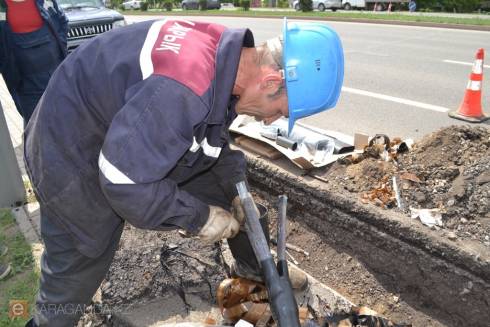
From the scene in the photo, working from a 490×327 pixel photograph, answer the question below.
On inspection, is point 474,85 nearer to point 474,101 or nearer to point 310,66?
point 474,101

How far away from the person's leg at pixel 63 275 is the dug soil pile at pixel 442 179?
1735 mm

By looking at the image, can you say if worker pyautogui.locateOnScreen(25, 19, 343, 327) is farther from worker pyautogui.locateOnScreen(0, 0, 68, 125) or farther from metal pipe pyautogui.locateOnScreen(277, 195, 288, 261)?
worker pyautogui.locateOnScreen(0, 0, 68, 125)

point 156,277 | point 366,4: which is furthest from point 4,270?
point 366,4

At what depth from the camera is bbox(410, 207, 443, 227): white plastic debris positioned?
2.66 m

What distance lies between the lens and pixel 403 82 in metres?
7.26

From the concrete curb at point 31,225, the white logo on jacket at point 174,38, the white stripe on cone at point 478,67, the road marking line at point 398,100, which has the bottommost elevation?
the concrete curb at point 31,225

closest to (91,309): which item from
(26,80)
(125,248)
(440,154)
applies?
(125,248)

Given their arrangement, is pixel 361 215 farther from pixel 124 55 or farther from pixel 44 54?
pixel 44 54

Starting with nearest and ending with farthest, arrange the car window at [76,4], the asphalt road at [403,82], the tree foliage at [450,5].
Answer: the asphalt road at [403,82], the car window at [76,4], the tree foliage at [450,5]

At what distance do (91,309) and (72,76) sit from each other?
1.58 metres

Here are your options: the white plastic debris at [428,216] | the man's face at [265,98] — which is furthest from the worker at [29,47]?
the white plastic debris at [428,216]

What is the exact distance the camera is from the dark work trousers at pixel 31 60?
11.5 ft

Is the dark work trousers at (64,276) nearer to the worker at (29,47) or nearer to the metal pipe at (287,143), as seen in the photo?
the metal pipe at (287,143)

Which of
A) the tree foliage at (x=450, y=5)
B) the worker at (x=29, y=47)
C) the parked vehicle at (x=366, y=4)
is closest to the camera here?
the worker at (x=29, y=47)
